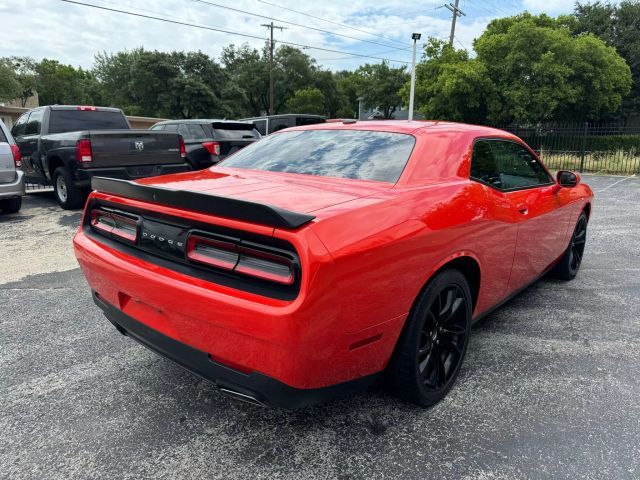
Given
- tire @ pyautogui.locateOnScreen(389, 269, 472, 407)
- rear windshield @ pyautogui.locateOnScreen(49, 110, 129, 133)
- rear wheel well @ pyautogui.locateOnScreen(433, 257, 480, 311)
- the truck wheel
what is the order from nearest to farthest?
tire @ pyautogui.locateOnScreen(389, 269, 472, 407) < rear wheel well @ pyautogui.locateOnScreen(433, 257, 480, 311) < the truck wheel < rear windshield @ pyautogui.locateOnScreen(49, 110, 129, 133)

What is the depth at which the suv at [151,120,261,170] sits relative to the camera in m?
9.55

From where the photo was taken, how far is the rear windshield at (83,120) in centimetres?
871

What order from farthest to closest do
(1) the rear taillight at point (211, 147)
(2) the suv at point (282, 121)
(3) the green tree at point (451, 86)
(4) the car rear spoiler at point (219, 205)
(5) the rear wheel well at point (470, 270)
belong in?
(3) the green tree at point (451, 86) < (2) the suv at point (282, 121) < (1) the rear taillight at point (211, 147) < (5) the rear wheel well at point (470, 270) < (4) the car rear spoiler at point (219, 205)

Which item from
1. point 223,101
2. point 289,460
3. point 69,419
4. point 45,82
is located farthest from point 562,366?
Answer: point 45,82

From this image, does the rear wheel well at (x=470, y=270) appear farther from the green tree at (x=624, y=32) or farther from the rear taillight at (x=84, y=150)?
the green tree at (x=624, y=32)

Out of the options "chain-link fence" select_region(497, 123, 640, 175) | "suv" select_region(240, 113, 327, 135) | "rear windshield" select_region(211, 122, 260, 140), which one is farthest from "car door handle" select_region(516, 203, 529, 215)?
"chain-link fence" select_region(497, 123, 640, 175)

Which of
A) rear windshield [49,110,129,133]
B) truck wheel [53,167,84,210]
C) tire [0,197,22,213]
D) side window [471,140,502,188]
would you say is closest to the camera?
side window [471,140,502,188]

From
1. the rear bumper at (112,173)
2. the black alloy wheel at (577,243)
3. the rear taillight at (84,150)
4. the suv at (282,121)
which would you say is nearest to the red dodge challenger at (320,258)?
the black alloy wheel at (577,243)

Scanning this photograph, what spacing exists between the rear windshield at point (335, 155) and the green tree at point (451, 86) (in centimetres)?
2131

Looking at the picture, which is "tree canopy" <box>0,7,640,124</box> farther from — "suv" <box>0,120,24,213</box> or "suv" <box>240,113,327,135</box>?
"suv" <box>0,120,24,213</box>

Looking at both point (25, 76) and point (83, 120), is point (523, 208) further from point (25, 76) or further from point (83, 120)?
point (25, 76)

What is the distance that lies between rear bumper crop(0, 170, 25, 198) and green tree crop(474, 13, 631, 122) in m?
20.7

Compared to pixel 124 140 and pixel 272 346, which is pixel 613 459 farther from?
pixel 124 140

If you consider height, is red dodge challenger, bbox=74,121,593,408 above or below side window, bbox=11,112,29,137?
below
